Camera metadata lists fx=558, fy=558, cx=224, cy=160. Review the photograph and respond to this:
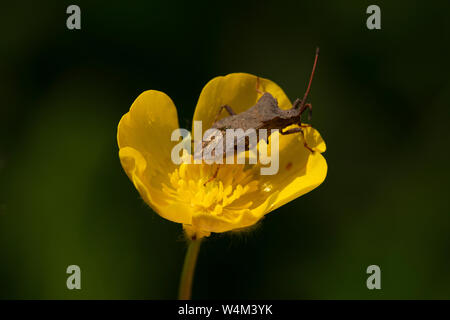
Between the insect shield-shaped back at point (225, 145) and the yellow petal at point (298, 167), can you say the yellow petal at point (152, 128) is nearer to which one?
the insect shield-shaped back at point (225, 145)

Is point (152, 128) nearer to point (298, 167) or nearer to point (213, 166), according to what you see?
point (213, 166)

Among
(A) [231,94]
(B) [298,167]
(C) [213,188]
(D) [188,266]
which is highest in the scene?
(A) [231,94]

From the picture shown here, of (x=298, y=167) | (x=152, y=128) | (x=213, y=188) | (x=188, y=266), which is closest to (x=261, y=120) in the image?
(x=298, y=167)

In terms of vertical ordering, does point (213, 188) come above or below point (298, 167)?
below

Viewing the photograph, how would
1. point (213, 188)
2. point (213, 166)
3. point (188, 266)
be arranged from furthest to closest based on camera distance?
point (213, 166)
point (213, 188)
point (188, 266)

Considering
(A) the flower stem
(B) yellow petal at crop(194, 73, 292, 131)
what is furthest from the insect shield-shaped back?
(A) the flower stem

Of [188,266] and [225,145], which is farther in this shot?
[225,145]

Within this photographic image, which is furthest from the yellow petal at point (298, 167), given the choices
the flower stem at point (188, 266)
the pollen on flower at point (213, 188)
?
the flower stem at point (188, 266)
